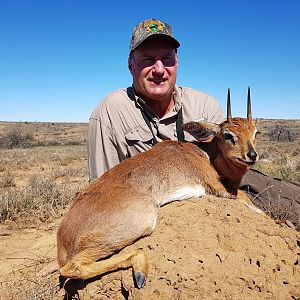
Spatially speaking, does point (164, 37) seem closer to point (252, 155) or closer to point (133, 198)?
point (252, 155)

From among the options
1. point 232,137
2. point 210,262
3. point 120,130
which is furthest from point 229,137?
point 210,262

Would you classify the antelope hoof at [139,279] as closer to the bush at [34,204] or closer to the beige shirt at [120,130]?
the beige shirt at [120,130]

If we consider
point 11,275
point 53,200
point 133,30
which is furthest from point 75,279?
point 53,200

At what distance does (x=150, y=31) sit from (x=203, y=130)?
6.32 ft

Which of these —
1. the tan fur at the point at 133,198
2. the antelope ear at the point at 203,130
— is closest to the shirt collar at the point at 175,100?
the antelope ear at the point at 203,130

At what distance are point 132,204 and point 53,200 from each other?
546cm

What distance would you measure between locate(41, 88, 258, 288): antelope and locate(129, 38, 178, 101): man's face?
981mm

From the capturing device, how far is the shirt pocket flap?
630 centimetres

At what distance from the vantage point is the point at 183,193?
16.5ft

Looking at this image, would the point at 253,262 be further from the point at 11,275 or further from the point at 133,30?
the point at 133,30

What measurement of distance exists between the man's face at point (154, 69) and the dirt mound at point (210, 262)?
2.56 meters

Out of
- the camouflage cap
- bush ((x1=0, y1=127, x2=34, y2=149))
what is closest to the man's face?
the camouflage cap

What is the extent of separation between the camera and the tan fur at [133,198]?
395cm

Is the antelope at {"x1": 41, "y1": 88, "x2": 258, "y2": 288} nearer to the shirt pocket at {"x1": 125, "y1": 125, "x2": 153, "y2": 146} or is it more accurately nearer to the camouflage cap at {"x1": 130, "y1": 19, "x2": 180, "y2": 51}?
the shirt pocket at {"x1": 125, "y1": 125, "x2": 153, "y2": 146}
